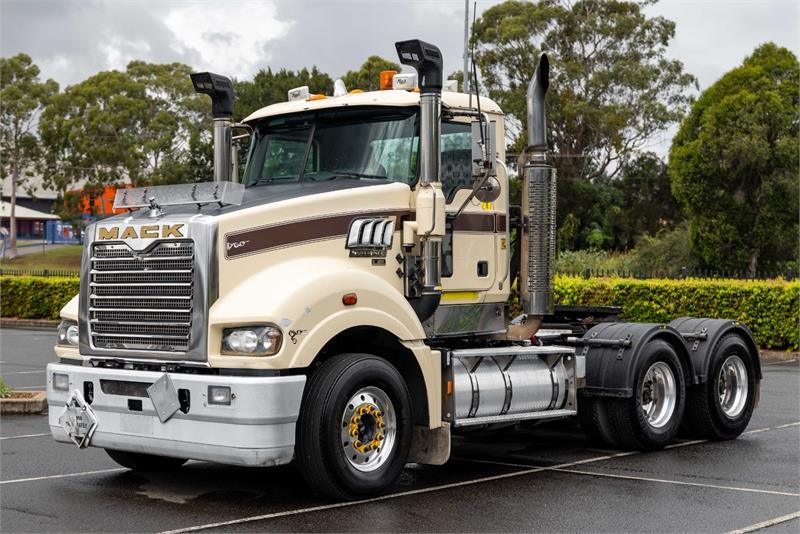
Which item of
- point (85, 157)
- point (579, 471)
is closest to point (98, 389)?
point (579, 471)

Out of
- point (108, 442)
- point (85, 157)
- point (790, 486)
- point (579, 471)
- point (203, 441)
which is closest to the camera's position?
point (203, 441)

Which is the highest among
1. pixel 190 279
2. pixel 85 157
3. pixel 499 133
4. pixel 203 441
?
pixel 85 157

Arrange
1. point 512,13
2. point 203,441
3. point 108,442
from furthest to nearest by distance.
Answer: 1. point 512,13
2. point 108,442
3. point 203,441

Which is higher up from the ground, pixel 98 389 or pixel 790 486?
pixel 98 389

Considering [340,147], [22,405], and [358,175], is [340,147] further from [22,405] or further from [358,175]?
[22,405]

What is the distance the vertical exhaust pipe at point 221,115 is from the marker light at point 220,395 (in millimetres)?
3378

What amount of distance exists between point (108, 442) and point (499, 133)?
4.35 m

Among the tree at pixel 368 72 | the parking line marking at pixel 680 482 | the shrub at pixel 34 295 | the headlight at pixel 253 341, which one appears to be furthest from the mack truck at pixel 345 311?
the tree at pixel 368 72

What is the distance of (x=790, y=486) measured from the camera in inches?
357

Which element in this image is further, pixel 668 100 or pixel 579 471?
pixel 668 100

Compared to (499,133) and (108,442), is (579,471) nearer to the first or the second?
(499,133)

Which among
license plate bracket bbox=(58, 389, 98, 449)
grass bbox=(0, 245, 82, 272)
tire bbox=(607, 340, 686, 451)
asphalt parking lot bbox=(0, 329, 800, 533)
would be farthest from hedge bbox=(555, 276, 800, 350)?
grass bbox=(0, 245, 82, 272)

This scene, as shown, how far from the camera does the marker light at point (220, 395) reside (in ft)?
25.5

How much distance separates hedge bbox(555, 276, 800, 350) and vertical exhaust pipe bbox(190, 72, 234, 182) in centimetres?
1261
